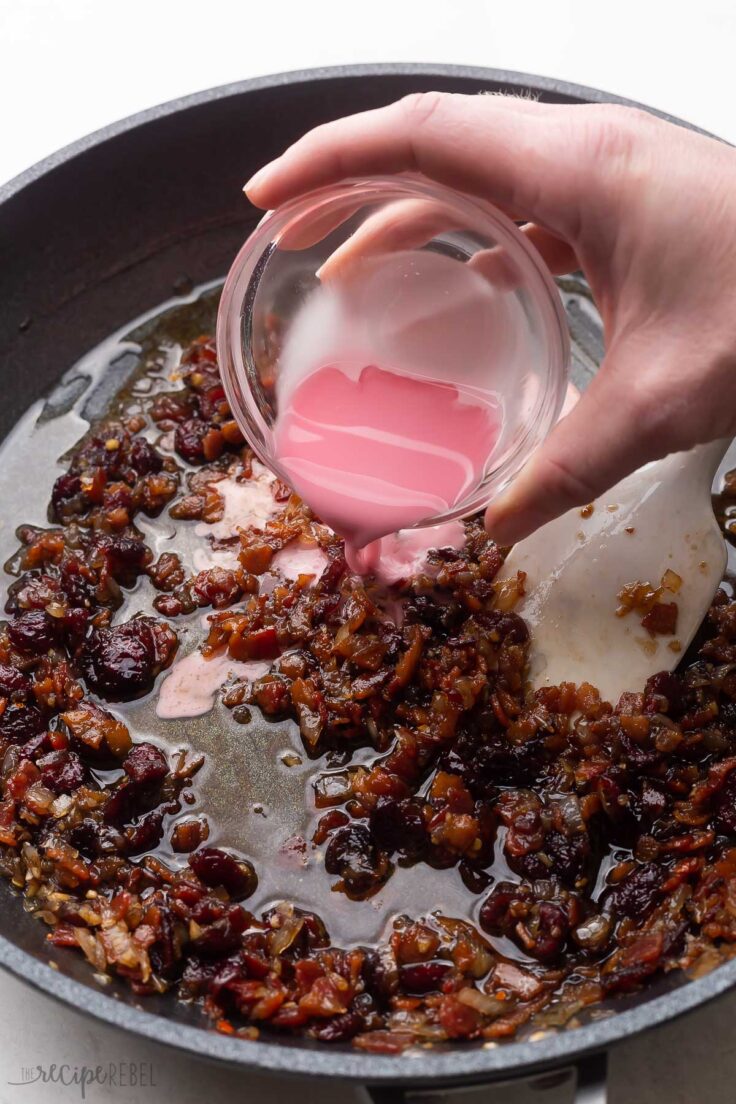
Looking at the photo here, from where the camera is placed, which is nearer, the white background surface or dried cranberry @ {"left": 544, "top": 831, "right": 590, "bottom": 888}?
dried cranberry @ {"left": 544, "top": 831, "right": 590, "bottom": 888}

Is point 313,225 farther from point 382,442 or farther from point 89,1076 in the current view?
point 89,1076

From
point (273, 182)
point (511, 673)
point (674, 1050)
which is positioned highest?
point (273, 182)

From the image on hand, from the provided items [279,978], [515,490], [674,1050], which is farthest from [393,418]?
[674,1050]

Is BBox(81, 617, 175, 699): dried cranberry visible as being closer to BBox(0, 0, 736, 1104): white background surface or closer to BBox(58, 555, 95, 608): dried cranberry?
BBox(58, 555, 95, 608): dried cranberry

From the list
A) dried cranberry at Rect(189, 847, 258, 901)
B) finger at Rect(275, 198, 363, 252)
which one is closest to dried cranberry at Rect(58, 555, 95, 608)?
dried cranberry at Rect(189, 847, 258, 901)

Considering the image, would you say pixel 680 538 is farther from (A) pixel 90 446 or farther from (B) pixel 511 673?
(A) pixel 90 446

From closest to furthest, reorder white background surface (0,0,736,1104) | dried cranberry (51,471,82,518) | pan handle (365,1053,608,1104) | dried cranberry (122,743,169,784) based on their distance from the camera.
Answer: pan handle (365,1053,608,1104), dried cranberry (122,743,169,784), dried cranberry (51,471,82,518), white background surface (0,0,736,1104)

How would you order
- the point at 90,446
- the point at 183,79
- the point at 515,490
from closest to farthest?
the point at 515,490
the point at 90,446
the point at 183,79
